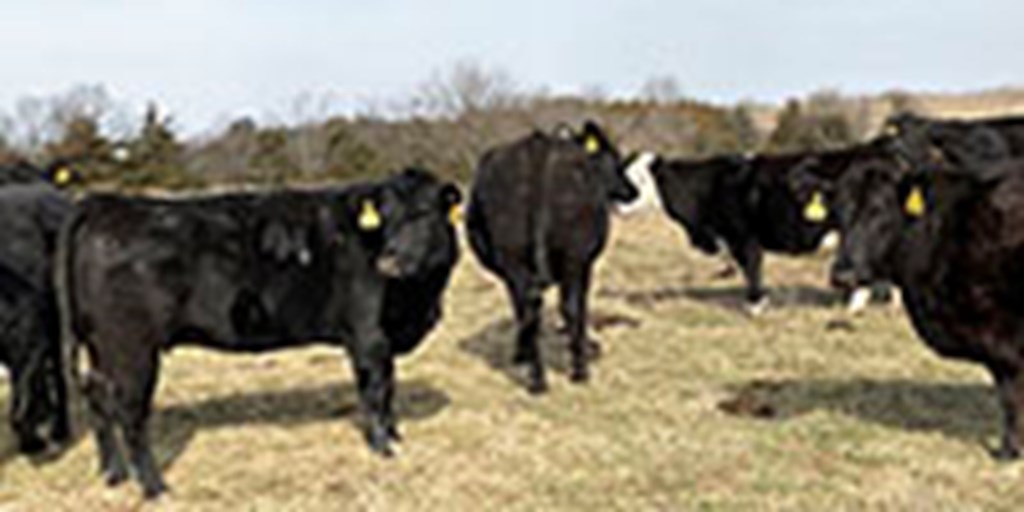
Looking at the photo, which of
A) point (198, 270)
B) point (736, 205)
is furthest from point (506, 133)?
point (198, 270)

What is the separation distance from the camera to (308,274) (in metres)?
6.76

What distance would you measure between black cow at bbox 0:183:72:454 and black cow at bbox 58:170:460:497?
0.78 m

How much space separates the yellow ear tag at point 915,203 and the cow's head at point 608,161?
3.34 m

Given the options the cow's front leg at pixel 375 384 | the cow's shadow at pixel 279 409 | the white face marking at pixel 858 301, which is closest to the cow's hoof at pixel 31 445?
the cow's shadow at pixel 279 409

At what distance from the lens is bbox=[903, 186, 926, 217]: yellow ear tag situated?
21.8 ft

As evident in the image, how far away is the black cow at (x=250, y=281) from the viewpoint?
618 cm

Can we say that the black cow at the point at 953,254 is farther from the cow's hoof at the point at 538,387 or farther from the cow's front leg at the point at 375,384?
the cow's front leg at the point at 375,384

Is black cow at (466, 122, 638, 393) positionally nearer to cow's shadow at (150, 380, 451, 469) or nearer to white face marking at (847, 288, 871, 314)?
cow's shadow at (150, 380, 451, 469)

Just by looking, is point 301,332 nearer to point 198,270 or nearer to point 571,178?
point 198,270

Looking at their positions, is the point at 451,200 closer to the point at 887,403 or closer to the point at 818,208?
the point at 818,208

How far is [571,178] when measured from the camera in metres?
8.62

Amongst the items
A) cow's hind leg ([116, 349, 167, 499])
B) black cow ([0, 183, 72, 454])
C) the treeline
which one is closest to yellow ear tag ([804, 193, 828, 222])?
cow's hind leg ([116, 349, 167, 499])

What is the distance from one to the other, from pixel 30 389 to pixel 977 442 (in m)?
6.03

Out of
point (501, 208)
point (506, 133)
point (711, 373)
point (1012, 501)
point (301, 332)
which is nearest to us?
point (1012, 501)
